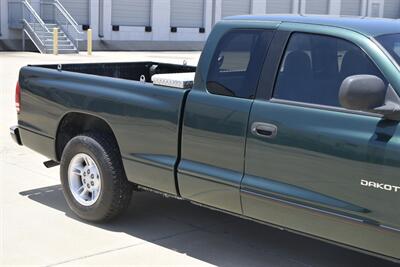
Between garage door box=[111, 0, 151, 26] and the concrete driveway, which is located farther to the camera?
garage door box=[111, 0, 151, 26]

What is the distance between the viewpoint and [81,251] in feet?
15.8

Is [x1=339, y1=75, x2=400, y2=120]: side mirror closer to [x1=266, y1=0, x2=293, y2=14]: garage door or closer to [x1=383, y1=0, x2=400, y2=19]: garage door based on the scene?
[x1=266, y1=0, x2=293, y2=14]: garage door

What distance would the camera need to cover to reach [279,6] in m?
42.7

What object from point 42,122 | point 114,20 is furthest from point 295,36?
point 114,20

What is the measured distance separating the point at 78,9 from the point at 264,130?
98.7 feet

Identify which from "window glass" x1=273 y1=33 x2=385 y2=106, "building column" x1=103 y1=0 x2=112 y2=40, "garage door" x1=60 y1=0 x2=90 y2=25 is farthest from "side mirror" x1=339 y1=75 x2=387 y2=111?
"building column" x1=103 y1=0 x2=112 y2=40

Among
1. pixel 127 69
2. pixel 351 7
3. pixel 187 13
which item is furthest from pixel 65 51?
pixel 351 7

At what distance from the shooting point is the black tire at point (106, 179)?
5148mm

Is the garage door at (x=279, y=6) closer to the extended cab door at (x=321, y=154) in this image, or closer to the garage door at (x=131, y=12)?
the garage door at (x=131, y=12)

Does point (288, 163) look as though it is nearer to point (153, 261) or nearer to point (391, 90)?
point (391, 90)

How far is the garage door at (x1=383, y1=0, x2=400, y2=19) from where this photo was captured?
50.8 m

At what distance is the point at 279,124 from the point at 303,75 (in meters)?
0.39

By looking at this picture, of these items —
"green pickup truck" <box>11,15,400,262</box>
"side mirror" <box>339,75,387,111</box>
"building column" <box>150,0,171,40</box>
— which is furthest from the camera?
"building column" <box>150,0,171,40</box>

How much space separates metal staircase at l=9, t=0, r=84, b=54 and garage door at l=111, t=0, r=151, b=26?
417cm
